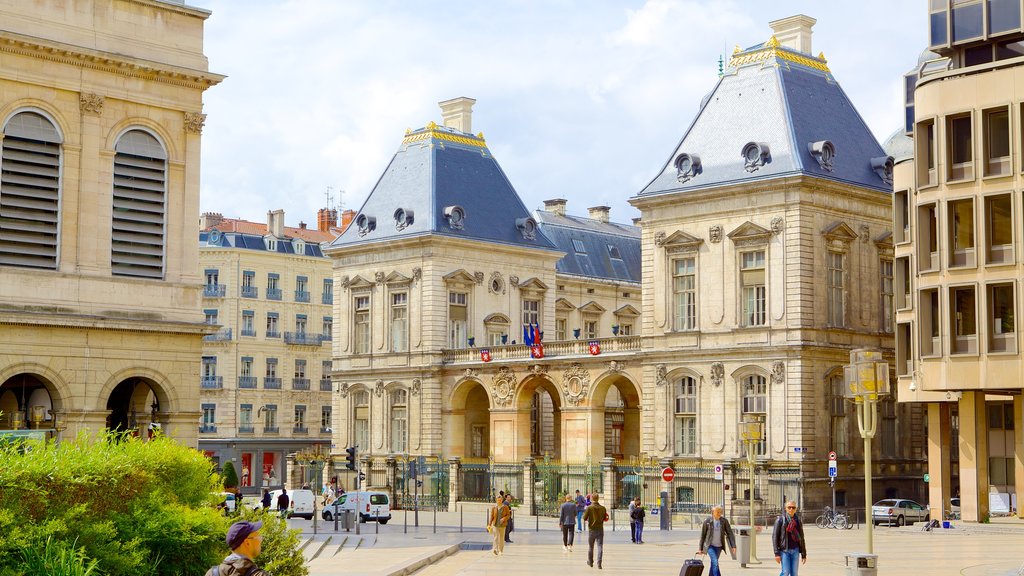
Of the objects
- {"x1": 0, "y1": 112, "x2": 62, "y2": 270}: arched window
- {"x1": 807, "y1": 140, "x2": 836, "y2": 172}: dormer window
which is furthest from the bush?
{"x1": 807, "y1": 140, "x2": 836, "y2": 172}: dormer window

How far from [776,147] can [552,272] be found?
64.1ft

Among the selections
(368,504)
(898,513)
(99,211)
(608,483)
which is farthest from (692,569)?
(368,504)

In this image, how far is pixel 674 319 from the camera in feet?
188

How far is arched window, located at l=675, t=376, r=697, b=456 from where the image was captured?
56.6 meters

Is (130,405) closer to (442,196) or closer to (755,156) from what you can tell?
(755,156)

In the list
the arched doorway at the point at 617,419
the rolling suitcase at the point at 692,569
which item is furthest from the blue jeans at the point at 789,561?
the arched doorway at the point at 617,419

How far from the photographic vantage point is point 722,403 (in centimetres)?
5519

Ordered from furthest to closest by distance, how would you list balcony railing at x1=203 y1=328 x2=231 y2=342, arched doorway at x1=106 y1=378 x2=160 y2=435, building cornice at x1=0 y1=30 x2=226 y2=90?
1. balcony railing at x1=203 y1=328 x2=231 y2=342
2. arched doorway at x1=106 y1=378 x2=160 y2=435
3. building cornice at x1=0 y1=30 x2=226 y2=90

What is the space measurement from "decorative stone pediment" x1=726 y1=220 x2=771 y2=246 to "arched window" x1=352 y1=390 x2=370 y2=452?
2181 centimetres

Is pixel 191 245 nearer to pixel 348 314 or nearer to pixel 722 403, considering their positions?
pixel 722 403

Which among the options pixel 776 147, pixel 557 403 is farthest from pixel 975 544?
pixel 557 403

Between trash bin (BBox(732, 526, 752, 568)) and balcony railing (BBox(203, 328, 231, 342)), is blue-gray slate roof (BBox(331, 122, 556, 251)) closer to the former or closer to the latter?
balcony railing (BBox(203, 328, 231, 342))

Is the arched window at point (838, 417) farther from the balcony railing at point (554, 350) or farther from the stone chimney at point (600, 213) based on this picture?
the stone chimney at point (600, 213)

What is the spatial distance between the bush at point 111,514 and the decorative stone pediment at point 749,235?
122 feet
